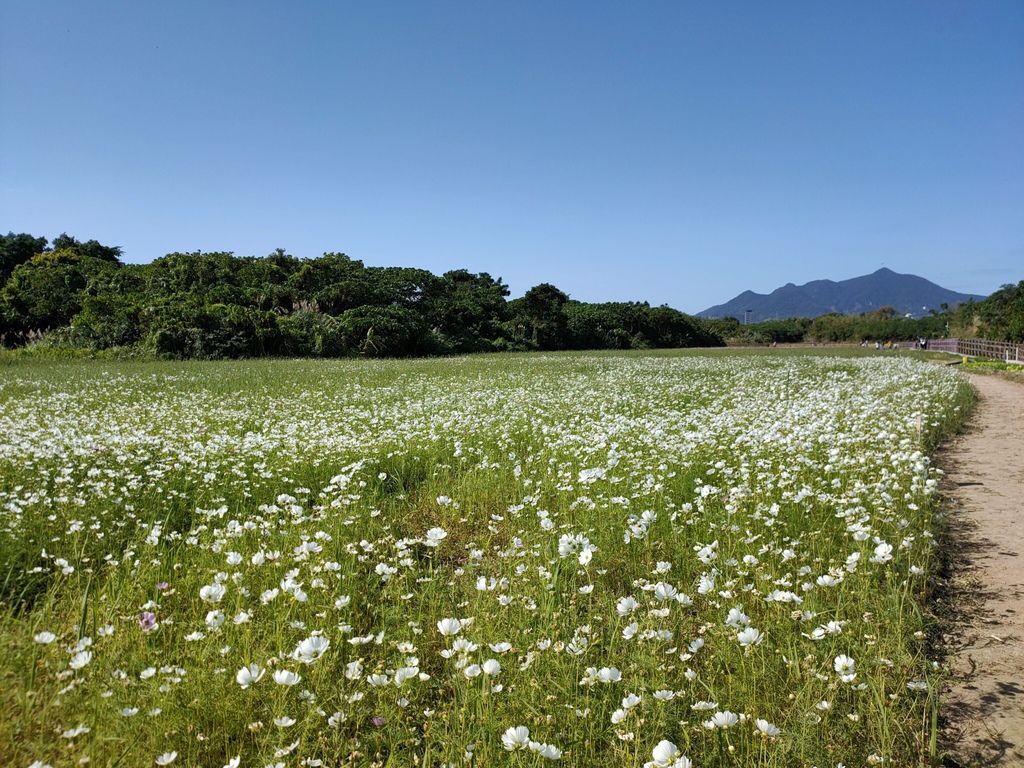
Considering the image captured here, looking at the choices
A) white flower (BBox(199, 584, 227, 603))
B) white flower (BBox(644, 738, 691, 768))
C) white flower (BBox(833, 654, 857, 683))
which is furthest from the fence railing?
white flower (BBox(199, 584, 227, 603))

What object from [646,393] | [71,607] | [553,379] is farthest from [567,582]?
[553,379]

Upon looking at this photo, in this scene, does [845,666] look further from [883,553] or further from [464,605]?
[464,605]

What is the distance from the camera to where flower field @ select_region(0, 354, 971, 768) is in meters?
2.40

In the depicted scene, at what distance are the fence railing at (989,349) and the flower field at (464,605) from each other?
30.7m

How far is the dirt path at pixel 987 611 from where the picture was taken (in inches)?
101

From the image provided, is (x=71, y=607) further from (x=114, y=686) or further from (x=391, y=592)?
(x=391, y=592)

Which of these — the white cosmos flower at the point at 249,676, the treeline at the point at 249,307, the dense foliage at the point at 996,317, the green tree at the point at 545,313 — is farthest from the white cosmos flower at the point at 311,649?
the dense foliage at the point at 996,317

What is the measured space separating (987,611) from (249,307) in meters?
36.9

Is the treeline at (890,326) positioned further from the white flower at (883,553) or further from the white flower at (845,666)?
the white flower at (845,666)

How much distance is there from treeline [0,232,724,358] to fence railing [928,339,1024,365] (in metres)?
30.5

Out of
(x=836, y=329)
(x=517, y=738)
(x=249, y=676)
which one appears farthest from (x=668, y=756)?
(x=836, y=329)

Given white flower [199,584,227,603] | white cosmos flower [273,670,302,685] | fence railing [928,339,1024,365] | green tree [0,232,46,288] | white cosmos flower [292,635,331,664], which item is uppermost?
green tree [0,232,46,288]

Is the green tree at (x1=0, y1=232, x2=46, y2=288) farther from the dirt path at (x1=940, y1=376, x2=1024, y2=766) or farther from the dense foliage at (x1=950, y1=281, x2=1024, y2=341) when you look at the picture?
the dense foliage at (x1=950, y1=281, x2=1024, y2=341)

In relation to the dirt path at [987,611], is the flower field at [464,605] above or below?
above
